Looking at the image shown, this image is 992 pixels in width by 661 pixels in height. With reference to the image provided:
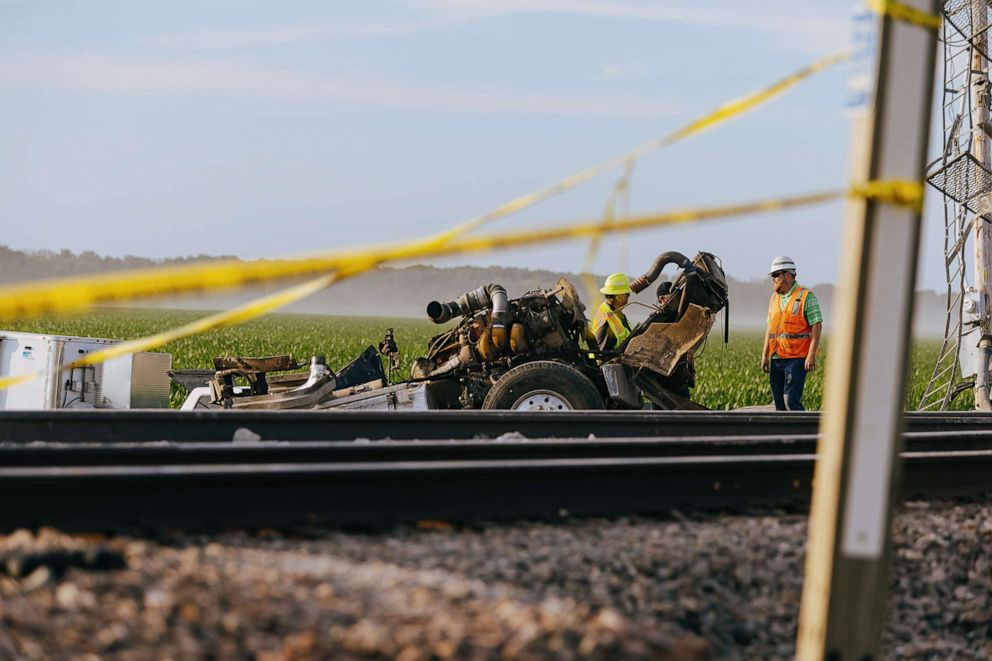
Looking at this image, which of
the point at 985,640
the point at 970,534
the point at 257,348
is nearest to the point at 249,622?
the point at 985,640

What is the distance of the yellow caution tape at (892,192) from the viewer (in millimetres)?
3023

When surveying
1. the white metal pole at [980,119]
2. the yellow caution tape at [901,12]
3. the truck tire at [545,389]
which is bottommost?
the truck tire at [545,389]

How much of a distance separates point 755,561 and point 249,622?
7.90 ft

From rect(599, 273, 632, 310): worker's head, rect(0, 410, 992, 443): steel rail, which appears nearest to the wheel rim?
rect(0, 410, 992, 443): steel rail

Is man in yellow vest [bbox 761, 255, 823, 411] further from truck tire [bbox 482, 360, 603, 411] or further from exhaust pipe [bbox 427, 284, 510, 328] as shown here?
exhaust pipe [bbox 427, 284, 510, 328]

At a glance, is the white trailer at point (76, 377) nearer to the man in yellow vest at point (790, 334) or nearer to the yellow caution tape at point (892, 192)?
the man in yellow vest at point (790, 334)

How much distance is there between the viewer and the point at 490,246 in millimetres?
3217

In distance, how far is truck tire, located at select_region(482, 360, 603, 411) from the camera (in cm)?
962

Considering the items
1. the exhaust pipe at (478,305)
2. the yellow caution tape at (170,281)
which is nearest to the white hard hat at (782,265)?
the exhaust pipe at (478,305)

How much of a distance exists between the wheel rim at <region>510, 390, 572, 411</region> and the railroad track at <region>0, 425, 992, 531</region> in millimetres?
3535

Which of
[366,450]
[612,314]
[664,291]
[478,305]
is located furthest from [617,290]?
[366,450]

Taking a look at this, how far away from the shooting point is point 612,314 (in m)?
12.0

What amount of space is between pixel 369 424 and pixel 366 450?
5.14 ft

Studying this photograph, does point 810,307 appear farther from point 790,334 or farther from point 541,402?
point 541,402
